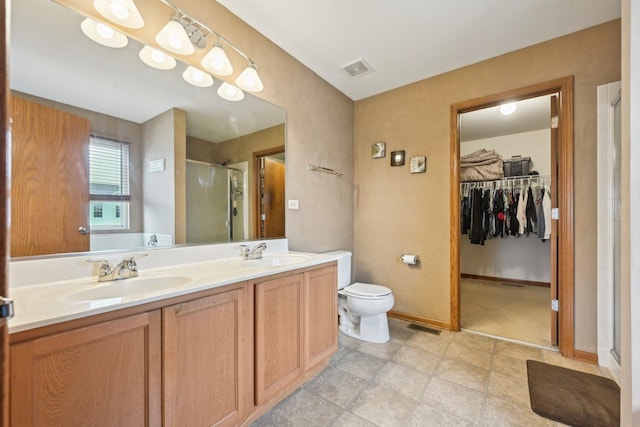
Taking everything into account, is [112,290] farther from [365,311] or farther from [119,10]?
[365,311]

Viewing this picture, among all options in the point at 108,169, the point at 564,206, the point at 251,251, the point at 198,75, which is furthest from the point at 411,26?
the point at 108,169

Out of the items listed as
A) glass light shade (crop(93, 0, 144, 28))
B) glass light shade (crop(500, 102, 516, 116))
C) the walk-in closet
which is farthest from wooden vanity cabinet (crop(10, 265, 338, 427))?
glass light shade (crop(500, 102, 516, 116))

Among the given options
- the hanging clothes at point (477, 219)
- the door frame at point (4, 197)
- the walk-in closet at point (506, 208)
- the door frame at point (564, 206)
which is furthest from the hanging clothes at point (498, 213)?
the door frame at point (4, 197)

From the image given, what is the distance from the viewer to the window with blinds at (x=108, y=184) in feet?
4.00

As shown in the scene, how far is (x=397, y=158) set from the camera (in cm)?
269

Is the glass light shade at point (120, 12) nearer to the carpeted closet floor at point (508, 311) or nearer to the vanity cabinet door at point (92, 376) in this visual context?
the vanity cabinet door at point (92, 376)

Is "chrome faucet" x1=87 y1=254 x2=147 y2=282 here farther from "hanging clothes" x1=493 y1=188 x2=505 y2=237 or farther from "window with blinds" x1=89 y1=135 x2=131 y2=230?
"hanging clothes" x1=493 y1=188 x2=505 y2=237

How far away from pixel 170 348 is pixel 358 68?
8.17 feet

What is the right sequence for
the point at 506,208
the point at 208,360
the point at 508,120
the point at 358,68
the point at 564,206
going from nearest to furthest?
1. the point at 208,360
2. the point at 564,206
3. the point at 358,68
4. the point at 508,120
5. the point at 506,208

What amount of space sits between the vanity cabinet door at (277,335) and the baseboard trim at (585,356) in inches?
80.0

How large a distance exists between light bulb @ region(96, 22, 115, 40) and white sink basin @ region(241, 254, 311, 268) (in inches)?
53.7

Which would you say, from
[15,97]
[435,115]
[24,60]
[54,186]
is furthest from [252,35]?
[435,115]

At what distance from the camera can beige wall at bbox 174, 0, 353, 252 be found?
1841 mm

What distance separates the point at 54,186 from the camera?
111 cm
